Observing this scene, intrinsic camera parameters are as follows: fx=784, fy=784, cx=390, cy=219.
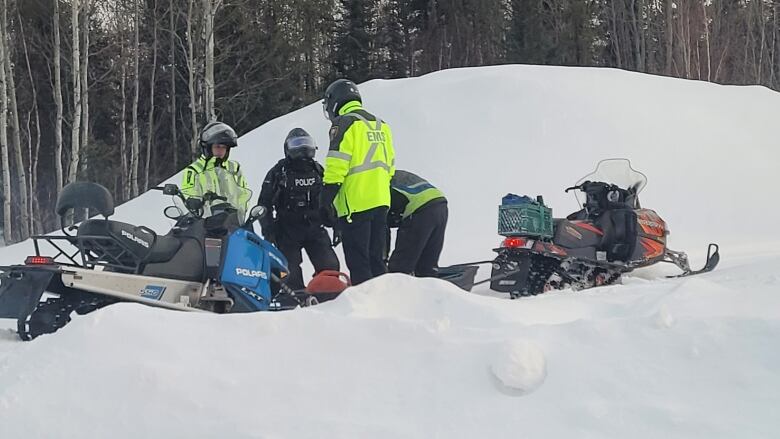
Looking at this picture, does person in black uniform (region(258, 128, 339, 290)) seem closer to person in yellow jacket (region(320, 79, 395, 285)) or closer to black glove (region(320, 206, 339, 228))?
black glove (region(320, 206, 339, 228))

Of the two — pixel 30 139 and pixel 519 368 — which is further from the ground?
pixel 30 139

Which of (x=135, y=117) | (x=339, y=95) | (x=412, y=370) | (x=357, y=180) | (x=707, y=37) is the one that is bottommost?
(x=412, y=370)

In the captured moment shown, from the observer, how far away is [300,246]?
5.89 m

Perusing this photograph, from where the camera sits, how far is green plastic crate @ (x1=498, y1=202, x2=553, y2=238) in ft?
19.4

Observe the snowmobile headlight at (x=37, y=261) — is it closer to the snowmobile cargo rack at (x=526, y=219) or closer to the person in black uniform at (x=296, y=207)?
the person in black uniform at (x=296, y=207)

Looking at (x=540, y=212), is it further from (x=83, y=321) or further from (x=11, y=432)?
(x=11, y=432)

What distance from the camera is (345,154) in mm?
5023

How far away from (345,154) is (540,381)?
9.29ft

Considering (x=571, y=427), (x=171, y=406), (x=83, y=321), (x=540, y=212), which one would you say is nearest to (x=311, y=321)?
(x=171, y=406)

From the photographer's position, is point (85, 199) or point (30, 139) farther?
point (30, 139)

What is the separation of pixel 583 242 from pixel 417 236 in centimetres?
151

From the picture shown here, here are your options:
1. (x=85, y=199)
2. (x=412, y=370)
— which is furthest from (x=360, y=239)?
(x=412, y=370)

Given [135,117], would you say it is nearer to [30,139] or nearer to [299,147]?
[30,139]

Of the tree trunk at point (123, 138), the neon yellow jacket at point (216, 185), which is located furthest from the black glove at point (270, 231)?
the tree trunk at point (123, 138)
